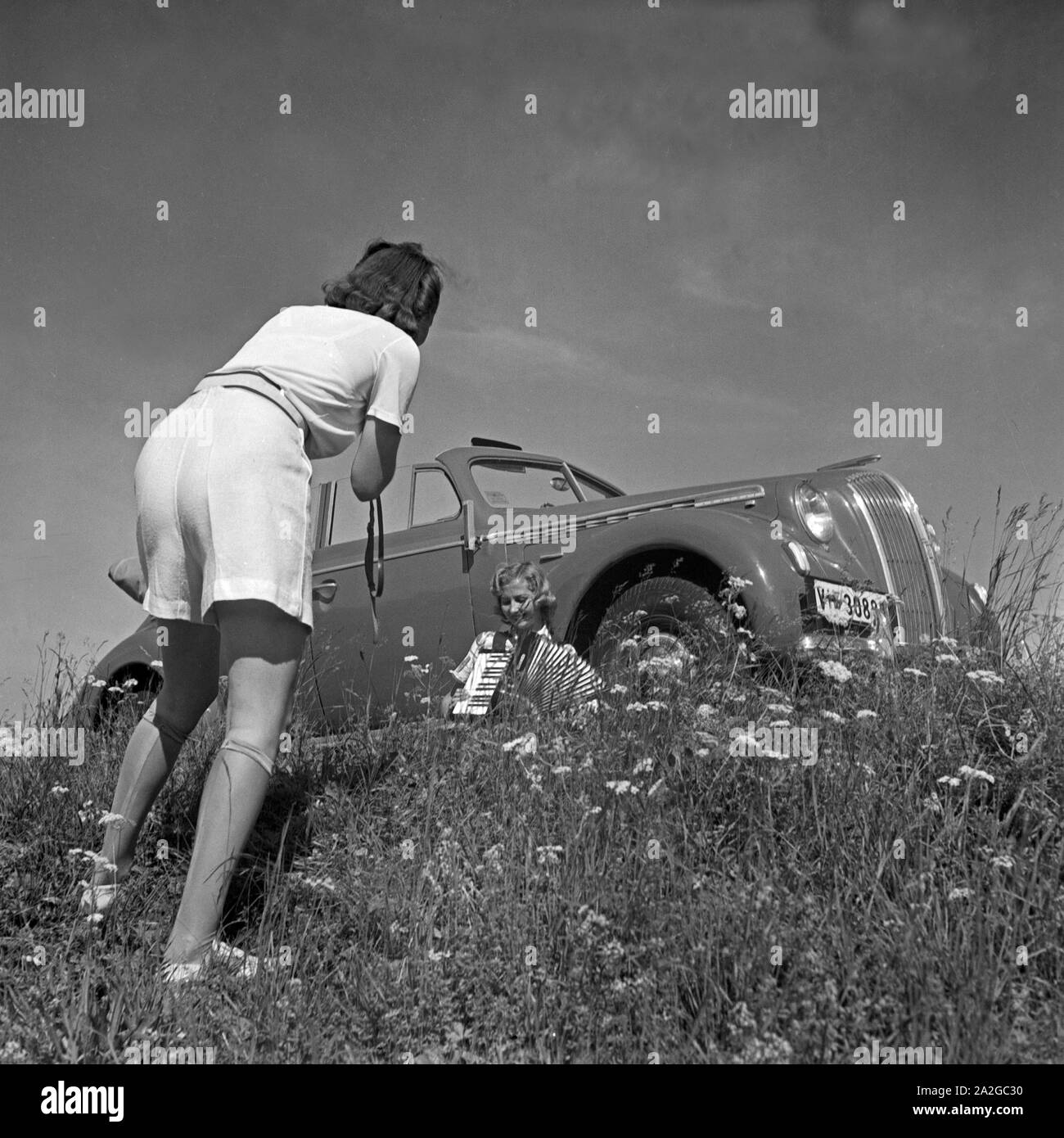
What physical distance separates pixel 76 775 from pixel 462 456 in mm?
3049

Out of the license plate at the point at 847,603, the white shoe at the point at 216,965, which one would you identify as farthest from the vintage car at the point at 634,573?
the white shoe at the point at 216,965

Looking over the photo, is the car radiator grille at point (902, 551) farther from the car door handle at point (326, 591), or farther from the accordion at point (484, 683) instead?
the car door handle at point (326, 591)

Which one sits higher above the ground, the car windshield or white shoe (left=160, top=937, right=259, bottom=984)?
the car windshield

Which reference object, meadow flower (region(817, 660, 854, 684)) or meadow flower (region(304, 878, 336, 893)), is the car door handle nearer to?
meadow flower (region(304, 878, 336, 893))

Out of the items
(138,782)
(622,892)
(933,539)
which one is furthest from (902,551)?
(138,782)

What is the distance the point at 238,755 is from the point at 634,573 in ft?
8.91

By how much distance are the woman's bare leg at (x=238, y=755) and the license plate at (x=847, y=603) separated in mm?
2519

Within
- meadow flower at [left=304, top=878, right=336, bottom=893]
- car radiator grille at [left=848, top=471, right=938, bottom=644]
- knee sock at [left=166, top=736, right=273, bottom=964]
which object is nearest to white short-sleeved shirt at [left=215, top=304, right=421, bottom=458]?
knee sock at [left=166, top=736, right=273, bottom=964]

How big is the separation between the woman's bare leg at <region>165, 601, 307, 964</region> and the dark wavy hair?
0.93m

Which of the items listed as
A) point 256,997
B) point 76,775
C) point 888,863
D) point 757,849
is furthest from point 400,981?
point 76,775

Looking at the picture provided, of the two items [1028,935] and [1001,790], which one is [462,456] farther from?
[1028,935]

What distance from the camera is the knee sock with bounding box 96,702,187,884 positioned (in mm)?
2520

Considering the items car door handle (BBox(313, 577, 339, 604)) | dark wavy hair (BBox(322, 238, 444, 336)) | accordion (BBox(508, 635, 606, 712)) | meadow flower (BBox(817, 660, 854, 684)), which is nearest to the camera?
dark wavy hair (BBox(322, 238, 444, 336))

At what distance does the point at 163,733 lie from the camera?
2.56 meters
